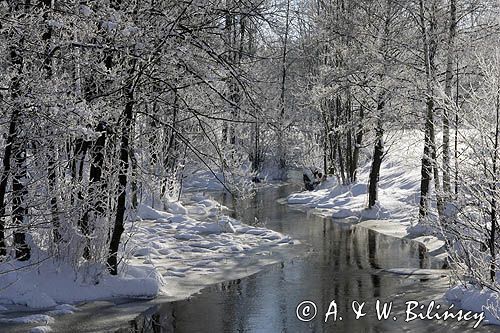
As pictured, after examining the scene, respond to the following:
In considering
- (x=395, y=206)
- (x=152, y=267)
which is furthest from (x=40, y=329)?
(x=395, y=206)

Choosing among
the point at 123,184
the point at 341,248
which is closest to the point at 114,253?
the point at 123,184

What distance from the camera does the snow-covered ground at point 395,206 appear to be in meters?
9.57

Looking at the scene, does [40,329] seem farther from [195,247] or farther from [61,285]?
[195,247]

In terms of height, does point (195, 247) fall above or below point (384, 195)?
below

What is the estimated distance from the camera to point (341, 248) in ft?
49.7

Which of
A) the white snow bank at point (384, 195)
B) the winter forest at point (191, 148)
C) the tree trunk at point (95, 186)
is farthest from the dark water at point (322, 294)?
the white snow bank at point (384, 195)

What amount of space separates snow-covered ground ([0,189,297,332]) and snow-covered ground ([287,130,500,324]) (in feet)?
11.4

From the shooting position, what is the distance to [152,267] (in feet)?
36.7

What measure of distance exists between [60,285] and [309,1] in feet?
81.7

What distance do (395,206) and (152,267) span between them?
1168 cm

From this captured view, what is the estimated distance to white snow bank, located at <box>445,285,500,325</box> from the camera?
344 inches

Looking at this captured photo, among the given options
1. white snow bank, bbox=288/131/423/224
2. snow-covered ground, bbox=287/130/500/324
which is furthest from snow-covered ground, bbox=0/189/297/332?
white snow bank, bbox=288/131/423/224

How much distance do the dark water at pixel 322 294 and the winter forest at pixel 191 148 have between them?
4.4 inches

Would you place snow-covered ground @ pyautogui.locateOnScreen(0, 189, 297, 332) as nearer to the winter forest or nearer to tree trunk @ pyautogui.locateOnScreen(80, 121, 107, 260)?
the winter forest
